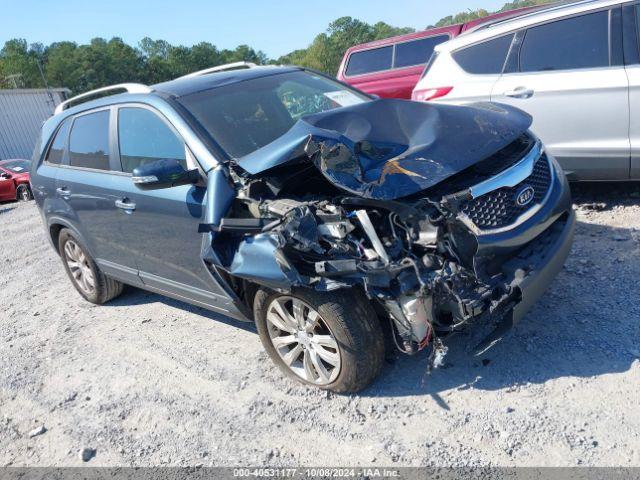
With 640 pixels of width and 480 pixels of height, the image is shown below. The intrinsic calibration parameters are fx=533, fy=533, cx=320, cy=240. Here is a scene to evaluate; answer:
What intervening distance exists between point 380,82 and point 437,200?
774cm

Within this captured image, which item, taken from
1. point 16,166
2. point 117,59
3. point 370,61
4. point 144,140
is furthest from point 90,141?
point 117,59

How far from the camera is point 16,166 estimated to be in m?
17.3

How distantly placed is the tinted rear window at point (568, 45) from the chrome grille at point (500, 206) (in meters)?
2.43

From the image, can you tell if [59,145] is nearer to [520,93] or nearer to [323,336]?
[323,336]

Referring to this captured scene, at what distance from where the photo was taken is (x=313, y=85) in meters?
4.53

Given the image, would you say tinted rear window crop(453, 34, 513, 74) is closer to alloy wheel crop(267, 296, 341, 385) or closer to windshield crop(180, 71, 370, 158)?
windshield crop(180, 71, 370, 158)

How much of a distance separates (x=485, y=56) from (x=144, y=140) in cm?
362

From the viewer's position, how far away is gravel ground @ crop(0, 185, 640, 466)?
2.70 m

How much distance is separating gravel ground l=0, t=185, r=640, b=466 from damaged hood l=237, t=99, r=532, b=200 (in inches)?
48.5

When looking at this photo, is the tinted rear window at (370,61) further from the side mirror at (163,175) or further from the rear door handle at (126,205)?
the side mirror at (163,175)

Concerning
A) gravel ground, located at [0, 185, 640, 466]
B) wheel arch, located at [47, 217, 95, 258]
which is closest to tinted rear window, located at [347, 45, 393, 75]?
gravel ground, located at [0, 185, 640, 466]

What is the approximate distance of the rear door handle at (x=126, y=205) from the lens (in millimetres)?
3973

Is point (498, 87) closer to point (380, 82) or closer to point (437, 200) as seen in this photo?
point (437, 200)

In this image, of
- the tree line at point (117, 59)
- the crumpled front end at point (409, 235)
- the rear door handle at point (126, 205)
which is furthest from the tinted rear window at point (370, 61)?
the tree line at point (117, 59)
